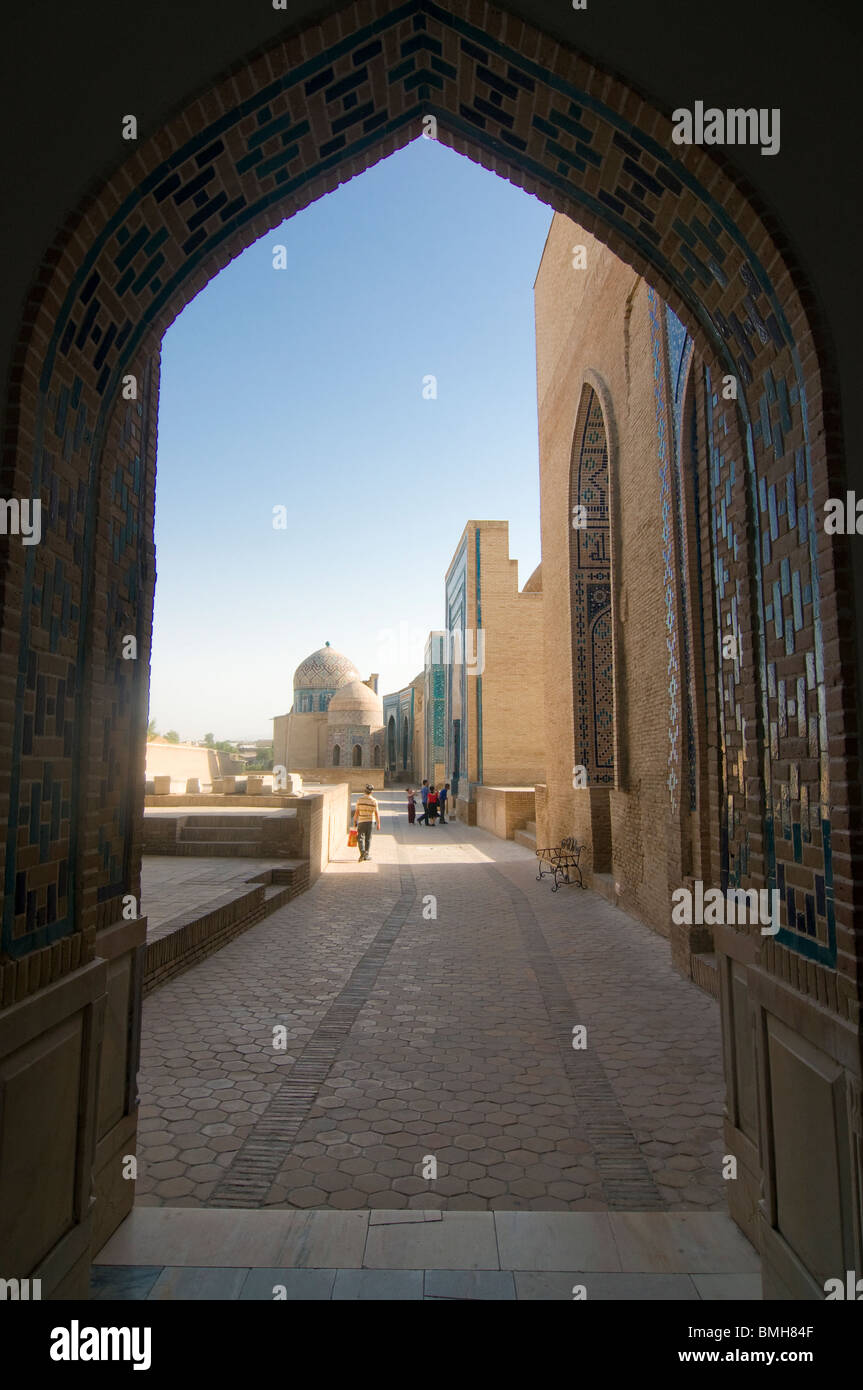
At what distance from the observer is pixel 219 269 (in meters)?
2.97

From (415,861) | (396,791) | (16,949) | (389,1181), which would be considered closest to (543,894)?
(415,861)

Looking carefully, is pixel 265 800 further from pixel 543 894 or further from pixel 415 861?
pixel 543 894

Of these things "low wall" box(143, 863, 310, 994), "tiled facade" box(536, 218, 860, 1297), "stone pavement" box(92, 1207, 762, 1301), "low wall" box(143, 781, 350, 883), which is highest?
"tiled facade" box(536, 218, 860, 1297)

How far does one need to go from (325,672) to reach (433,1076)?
137ft

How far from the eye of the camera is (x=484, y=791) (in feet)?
61.2

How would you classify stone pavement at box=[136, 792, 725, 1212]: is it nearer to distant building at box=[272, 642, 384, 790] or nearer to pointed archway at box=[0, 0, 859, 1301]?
pointed archway at box=[0, 0, 859, 1301]

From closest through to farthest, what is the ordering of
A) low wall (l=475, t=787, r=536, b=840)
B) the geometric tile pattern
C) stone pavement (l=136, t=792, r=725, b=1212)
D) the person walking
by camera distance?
stone pavement (l=136, t=792, r=725, b=1212), the geometric tile pattern, the person walking, low wall (l=475, t=787, r=536, b=840)

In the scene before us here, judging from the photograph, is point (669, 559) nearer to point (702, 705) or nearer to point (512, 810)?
point (702, 705)

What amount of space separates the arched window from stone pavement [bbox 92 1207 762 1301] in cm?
787

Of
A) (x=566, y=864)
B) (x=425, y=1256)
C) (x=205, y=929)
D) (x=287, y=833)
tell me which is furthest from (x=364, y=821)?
(x=425, y=1256)

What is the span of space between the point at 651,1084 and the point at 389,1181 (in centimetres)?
160

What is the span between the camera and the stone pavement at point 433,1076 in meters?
3.00

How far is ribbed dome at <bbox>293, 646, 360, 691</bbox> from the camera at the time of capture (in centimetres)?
4503

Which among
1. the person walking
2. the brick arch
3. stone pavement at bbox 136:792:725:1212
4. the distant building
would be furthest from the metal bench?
the distant building
